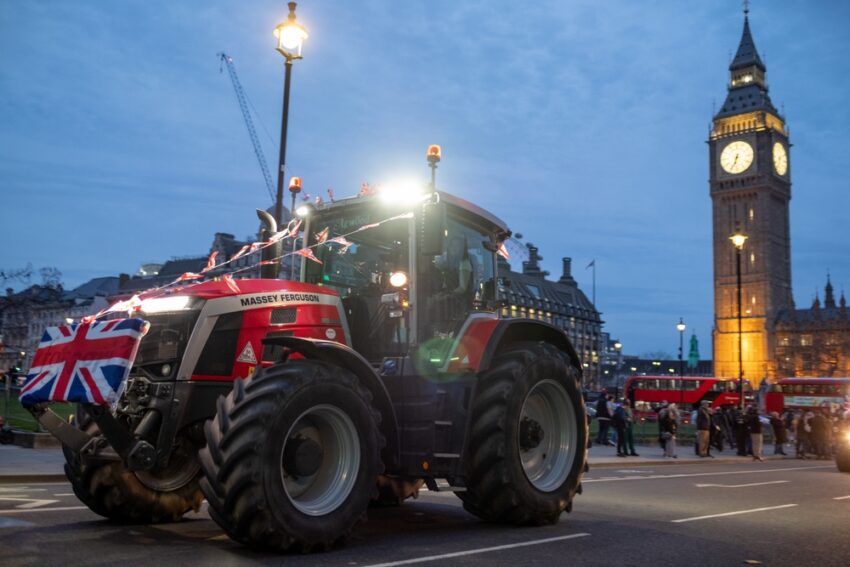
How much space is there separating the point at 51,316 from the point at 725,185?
11227cm

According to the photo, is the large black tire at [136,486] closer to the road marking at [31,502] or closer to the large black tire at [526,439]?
the road marking at [31,502]

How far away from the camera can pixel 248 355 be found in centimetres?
759

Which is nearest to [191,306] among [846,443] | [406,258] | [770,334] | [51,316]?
[406,258]

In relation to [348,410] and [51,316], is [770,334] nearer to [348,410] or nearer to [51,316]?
[51,316]

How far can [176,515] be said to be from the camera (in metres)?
8.40

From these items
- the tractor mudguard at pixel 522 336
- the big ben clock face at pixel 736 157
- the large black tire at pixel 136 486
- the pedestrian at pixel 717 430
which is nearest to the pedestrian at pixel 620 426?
the pedestrian at pixel 717 430

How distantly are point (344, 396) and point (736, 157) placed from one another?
146783mm

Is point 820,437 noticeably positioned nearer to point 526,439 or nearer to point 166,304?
point 526,439

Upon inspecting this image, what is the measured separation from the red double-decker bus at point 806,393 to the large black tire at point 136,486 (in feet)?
175

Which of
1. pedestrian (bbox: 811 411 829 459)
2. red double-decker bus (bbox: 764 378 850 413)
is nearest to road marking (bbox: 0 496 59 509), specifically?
pedestrian (bbox: 811 411 829 459)

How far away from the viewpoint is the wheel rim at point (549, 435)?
9.09m

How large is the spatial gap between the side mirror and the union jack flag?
109 inches

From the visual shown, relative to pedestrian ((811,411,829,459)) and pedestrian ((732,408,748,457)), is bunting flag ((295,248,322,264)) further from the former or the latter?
pedestrian ((811,411,829,459))

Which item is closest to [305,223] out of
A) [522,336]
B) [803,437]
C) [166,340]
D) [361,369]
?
[166,340]
